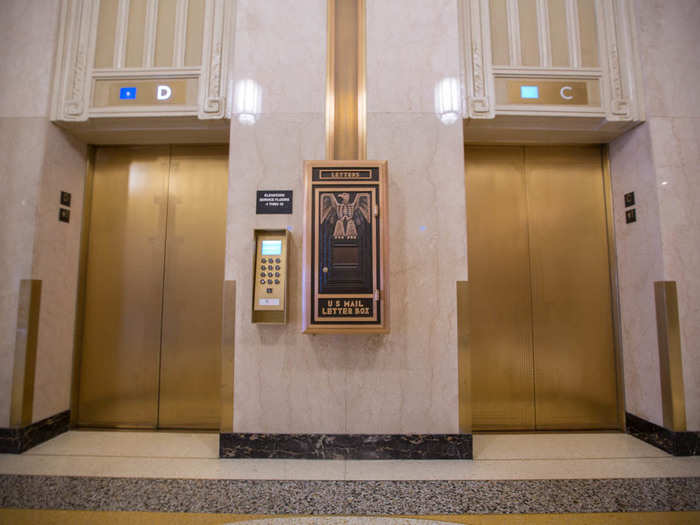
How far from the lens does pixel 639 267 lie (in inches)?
120

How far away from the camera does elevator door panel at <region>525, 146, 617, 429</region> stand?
3.23 metres

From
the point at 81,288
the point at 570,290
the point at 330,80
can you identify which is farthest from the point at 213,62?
the point at 570,290

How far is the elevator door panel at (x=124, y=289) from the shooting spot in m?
3.24

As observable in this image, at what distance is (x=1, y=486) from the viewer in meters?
2.20

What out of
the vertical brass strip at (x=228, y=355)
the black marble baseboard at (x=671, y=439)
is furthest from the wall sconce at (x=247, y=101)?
the black marble baseboard at (x=671, y=439)

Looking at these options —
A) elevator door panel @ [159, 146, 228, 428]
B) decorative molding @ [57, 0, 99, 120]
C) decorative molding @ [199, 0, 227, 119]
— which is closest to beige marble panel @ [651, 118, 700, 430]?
decorative molding @ [199, 0, 227, 119]

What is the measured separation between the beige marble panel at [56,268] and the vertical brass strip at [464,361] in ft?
10.7

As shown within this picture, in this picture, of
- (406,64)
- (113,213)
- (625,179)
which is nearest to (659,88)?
(625,179)

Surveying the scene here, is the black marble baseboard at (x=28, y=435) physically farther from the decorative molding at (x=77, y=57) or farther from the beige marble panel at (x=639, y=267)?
the beige marble panel at (x=639, y=267)

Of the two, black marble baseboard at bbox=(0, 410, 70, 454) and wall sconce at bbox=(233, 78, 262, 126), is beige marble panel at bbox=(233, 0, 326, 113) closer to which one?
wall sconce at bbox=(233, 78, 262, 126)

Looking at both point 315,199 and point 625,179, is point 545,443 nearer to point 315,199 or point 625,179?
point 625,179

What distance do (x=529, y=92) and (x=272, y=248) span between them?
242cm

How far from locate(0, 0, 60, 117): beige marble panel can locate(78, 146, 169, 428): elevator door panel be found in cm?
61

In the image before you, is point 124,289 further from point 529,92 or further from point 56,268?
point 529,92
